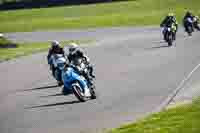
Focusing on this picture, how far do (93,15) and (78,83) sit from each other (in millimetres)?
55373

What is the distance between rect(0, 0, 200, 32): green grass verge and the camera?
67625 mm

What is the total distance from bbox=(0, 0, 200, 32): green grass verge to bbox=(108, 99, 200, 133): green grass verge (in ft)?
165

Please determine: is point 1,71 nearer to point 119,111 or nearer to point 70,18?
point 119,111

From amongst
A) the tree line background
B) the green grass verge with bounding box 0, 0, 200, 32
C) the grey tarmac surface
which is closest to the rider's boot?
the grey tarmac surface

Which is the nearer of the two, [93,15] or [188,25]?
[188,25]

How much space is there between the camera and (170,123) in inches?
511

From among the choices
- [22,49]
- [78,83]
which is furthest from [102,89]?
[22,49]

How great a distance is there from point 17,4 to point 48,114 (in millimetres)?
64051

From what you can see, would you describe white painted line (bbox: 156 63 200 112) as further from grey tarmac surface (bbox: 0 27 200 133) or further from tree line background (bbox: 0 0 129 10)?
tree line background (bbox: 0 0 129 10)

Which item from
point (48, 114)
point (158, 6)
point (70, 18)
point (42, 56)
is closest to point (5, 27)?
point (70, 18)

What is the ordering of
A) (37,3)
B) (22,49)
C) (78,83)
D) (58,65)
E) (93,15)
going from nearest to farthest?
(78,83), (58,65), (22,49), (93,15), (37,3)

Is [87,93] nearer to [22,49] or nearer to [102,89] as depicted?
[102,89]

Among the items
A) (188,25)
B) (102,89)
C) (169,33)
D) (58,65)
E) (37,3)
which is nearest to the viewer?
(102,89)

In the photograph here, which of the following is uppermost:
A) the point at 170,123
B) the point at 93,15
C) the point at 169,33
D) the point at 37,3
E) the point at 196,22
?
the point at 170,123
